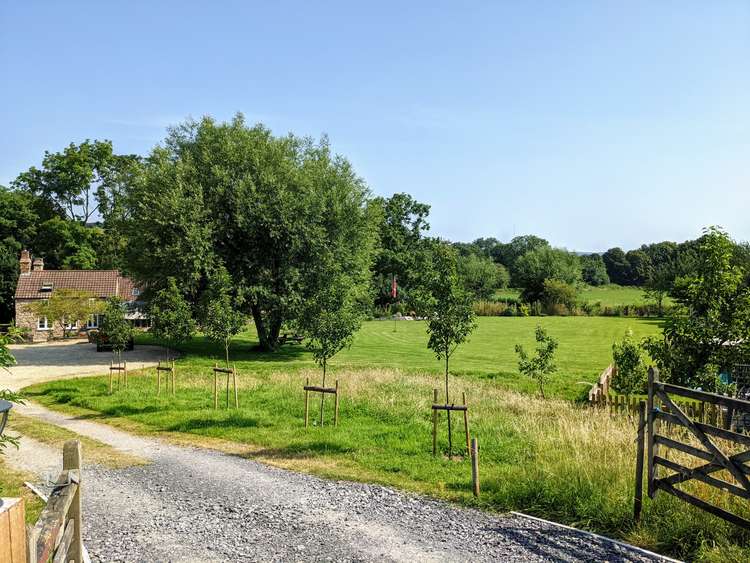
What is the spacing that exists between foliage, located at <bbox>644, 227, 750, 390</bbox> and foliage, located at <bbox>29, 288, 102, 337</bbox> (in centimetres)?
4486

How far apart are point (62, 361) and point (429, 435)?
27310mm

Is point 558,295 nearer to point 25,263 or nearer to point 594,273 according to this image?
point 25,263

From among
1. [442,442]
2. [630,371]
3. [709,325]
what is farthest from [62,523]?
[630,371]

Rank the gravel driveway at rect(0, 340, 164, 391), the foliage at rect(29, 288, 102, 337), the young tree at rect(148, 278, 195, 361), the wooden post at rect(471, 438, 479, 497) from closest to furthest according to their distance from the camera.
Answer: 1. the wooden post at rect(471, 438, 479, 497)
2. the young tree at rect(148, 278, 195, 361)
3. the gravel driveway at rect(0, 340, 164, 391)
4. the foliage at rect(29, 288, 102, 337)

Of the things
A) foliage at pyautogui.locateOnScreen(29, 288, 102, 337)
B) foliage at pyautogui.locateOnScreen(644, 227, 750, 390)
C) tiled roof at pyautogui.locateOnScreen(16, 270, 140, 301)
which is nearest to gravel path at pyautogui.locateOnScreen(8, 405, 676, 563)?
foliage at pyautogui.locateOnScreen(644, 227, 750, 390)

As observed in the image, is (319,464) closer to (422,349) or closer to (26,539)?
(26,539)

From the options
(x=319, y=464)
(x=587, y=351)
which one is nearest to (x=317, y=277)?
(x=587, y=351)

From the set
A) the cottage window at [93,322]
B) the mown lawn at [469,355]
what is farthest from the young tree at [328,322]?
the cottage window at [93,322]

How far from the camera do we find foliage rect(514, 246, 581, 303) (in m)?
91.0

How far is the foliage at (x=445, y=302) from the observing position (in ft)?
49.9

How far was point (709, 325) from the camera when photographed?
510 inches

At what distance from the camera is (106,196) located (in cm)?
6675

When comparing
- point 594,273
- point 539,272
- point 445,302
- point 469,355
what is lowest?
point 469,355

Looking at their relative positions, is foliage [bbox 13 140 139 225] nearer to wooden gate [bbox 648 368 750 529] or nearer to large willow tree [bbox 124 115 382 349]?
large willow tree [bbox 124 115 382 349]
